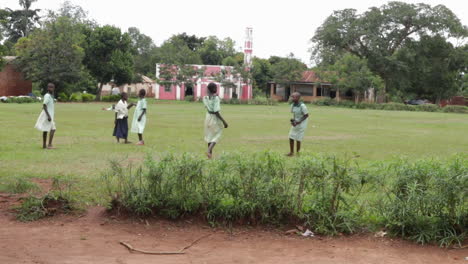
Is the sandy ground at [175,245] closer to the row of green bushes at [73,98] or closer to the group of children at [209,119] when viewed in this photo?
the group of children at [209,119]

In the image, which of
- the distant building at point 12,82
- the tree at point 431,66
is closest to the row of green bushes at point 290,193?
the distant building at point 12,82

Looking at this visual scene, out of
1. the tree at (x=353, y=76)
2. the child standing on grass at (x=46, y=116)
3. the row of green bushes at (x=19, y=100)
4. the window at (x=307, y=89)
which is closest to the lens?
the child standing on grass at (x=46, y=116)

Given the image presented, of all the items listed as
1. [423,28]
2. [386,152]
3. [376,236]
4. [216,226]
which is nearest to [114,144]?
[386,152]

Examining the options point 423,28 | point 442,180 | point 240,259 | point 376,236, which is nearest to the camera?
point 240,259

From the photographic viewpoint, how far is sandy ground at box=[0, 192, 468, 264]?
15.5 ft

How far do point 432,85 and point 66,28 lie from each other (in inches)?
1831

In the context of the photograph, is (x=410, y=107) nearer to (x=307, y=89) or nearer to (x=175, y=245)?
(x=307, y=89)

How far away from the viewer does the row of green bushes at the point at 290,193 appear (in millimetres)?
5512

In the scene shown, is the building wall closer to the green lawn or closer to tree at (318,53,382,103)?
tree at (318,53,382,103)

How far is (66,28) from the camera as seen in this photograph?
154ft

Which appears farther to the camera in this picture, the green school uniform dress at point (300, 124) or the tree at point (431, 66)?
the tree at point (431, 66)

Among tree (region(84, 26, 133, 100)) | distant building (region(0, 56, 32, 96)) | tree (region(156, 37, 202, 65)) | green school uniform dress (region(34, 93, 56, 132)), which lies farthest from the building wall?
green school uniform dress (region(34, 93, 56, 132))

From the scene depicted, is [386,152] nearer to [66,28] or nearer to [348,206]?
[348,206]

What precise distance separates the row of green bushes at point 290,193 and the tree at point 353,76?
162 feet
